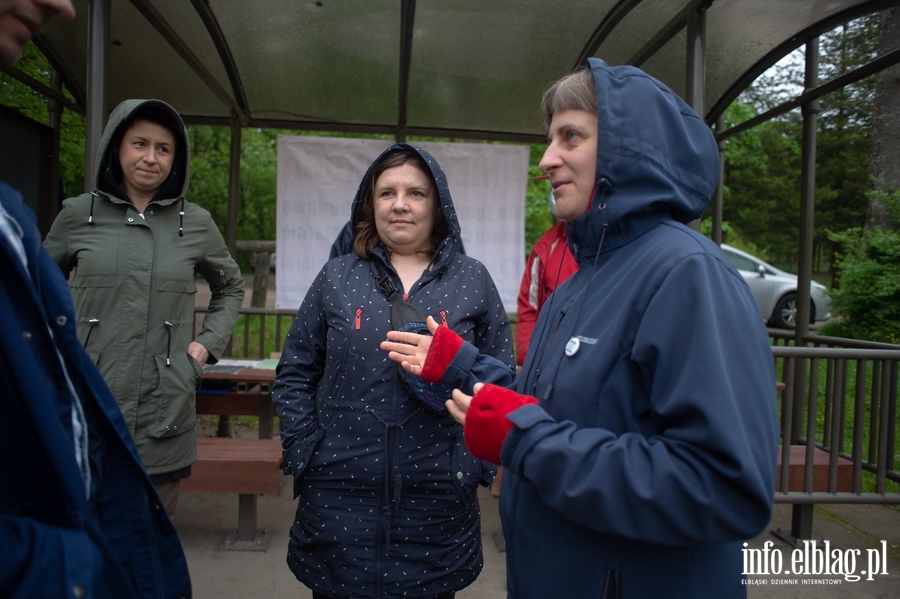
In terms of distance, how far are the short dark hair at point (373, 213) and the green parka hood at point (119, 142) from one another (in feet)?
2.69

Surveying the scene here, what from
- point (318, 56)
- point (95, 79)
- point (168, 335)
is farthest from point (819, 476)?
point (318, 56)

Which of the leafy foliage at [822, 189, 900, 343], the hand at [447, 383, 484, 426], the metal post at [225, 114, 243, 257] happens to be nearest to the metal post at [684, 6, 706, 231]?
the hand at [447, 383, 484, 426]

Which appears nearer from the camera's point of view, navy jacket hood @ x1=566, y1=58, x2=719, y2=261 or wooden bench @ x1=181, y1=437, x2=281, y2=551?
navy jacket hood @ x1=566, y1=58, x2=719, y2=261

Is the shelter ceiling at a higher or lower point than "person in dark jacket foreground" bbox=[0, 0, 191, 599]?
higher

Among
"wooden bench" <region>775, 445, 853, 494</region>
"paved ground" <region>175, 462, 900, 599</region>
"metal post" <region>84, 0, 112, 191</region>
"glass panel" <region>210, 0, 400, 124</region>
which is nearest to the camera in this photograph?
"metal post" <region>84, 0, 112, 191</region>

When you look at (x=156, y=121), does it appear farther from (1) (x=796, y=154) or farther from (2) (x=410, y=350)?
(1) (x=796, y=154)

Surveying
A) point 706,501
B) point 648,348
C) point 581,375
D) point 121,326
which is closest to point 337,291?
point 121,326

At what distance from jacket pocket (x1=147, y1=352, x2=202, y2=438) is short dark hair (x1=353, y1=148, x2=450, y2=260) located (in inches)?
34.7

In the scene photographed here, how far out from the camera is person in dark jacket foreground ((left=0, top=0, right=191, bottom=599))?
3.17ft

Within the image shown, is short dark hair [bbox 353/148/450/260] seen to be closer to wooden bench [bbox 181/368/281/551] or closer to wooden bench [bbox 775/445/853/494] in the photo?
wooden bench [bbox 181/368/281/551]

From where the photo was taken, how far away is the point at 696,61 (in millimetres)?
3611

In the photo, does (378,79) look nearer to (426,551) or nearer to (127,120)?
(127,120)

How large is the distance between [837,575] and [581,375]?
11.7ft

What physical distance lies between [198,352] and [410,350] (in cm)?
136
